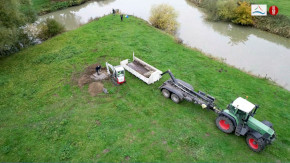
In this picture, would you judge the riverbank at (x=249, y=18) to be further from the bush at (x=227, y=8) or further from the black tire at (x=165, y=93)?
the black tire at (x=165, y=93)

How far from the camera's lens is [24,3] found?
17969 millimetres

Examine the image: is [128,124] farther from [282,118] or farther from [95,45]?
[95,45]

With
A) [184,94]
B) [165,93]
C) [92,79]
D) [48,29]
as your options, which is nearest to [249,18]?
[184,94]

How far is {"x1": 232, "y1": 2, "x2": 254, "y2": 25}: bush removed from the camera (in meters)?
24.2

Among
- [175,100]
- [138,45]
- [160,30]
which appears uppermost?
[160,30]

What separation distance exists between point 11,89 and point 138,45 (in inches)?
470

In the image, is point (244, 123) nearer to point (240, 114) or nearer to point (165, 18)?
point (240, 114)

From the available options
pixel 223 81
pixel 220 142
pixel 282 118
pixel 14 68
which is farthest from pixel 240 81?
pixel 14 68

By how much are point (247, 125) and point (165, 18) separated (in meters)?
17.4

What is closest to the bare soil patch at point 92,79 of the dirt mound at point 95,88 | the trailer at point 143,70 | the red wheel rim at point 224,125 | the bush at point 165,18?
the dirt mound at point 95,88

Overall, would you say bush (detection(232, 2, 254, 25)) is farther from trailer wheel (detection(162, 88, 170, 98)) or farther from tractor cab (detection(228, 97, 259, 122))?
tractor cab (detection(228, 97, 259, 122))

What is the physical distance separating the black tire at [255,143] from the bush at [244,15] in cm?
2007

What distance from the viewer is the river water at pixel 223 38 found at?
1762cm

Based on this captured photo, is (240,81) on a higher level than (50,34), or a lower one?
lower
